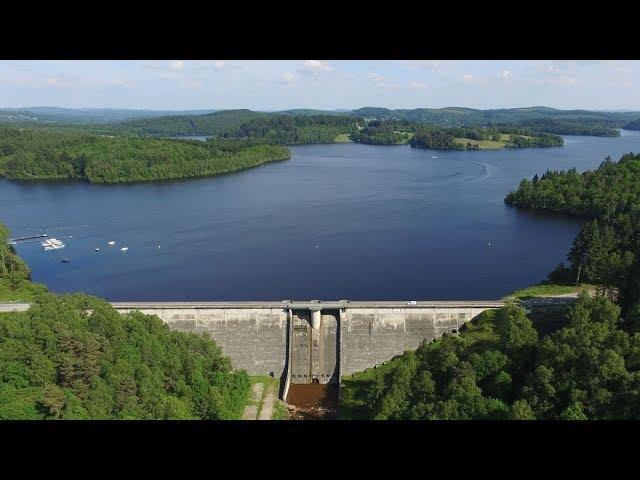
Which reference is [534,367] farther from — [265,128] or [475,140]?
[265,128]

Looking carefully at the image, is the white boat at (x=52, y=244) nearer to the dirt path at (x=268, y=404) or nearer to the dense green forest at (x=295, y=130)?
the dirt path at (x=268, y=404)

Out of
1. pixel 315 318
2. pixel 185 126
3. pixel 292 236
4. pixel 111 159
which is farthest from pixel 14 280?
pixel 185 126

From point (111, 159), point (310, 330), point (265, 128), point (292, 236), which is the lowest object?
point (310, 330)

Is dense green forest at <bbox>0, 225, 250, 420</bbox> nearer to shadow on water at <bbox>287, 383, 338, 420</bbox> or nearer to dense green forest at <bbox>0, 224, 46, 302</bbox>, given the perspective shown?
shadow on water at <bbox>287, 383, 338, 420</bbox>

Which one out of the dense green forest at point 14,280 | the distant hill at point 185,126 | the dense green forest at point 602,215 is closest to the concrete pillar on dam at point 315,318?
the dense green forest at point 602,215

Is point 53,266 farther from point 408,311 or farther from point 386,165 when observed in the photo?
point 386,165

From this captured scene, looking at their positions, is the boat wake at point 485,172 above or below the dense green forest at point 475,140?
below

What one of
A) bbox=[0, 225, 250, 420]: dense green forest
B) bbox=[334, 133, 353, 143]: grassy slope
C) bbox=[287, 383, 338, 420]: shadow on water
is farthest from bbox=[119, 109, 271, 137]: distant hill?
bbox=[0, 225, 250, 420]: dense green forest
